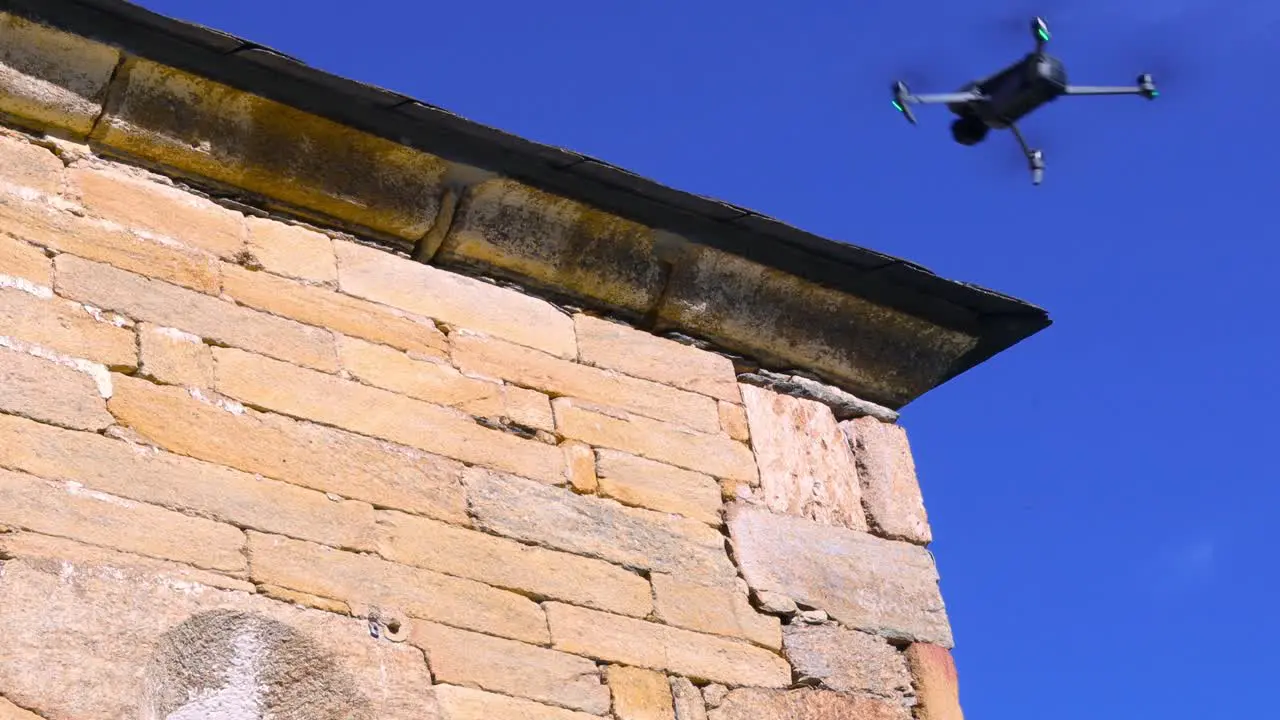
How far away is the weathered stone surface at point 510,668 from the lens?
4199 millimetres

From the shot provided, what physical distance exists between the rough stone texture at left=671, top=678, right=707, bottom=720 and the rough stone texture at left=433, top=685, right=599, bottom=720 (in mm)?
311

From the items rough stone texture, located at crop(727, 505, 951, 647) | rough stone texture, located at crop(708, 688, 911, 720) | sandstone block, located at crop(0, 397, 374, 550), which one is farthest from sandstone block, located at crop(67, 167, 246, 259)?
rough stone texture, located at crop(708, 688, 911, 720)

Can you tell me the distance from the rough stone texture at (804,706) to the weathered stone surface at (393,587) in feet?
1.72

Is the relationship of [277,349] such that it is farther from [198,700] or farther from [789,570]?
[789,570]

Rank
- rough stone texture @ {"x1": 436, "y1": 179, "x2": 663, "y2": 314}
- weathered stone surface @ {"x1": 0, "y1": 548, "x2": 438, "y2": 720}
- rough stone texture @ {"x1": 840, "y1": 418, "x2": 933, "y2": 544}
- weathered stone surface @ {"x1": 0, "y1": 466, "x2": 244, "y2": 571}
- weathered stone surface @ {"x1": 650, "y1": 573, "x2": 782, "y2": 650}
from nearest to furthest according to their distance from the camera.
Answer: weathered stone surface @ {"x1": 0, "y1": 548, "x2": 438, "y2": 720} → weathered stone surface @ {"x1": 0, "y1": 466, "x2": 244, "y2": 571} → weathered stone surface @ {"x1": 650, "y1": 573, "x2": 782, "y2": 650} → rough stone texture @ {"x1": 436, "y1": 179, "x2": 663, "y2": 314} → rough stone texture @ {"x1": 840, "y1": 418, "x2": 933, "y2": 544}

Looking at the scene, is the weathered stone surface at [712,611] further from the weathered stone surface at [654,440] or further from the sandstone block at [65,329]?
the sandstone block at [65,329]

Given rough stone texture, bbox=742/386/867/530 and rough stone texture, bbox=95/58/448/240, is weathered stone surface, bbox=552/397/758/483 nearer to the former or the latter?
rough stone texture, bbox=742/386/867/530

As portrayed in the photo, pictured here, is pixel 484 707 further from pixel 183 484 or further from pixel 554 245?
pixel 554 245

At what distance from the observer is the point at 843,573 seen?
16.6ft

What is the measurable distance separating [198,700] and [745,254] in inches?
83.6

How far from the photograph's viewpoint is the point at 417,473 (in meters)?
4.49

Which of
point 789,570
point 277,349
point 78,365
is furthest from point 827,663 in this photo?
point 78,365

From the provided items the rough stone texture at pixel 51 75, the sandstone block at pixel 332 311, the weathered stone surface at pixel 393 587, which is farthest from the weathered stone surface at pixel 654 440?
the rough stone texture at pixel 51 75

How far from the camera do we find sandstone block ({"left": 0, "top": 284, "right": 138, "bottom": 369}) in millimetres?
4168
